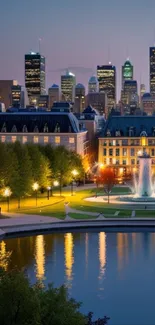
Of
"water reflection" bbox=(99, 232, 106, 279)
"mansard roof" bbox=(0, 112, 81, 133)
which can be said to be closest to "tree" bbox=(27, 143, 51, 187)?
"water reflection" bbox=(99, 232, 106, 279)

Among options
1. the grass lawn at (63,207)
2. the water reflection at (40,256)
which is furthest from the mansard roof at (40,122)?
the water reflection at (40,256)

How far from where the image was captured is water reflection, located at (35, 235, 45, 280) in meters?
47.9

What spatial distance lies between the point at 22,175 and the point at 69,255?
99.8 ft

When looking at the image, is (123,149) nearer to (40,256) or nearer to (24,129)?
(24,129)

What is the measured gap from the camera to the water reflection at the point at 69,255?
47941 mm

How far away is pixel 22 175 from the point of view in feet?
274

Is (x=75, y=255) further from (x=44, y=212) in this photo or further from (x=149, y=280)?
(x=44, y=212)

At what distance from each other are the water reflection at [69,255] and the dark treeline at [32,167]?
1693 centimetres

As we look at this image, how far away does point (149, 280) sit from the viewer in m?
46.6

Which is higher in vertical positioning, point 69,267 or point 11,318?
point 11,318

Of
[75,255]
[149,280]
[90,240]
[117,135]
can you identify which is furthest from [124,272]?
[117,135]

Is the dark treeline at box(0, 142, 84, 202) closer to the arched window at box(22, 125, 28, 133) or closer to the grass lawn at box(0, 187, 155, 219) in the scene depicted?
the grass lawn at box(0, 187, 155, 219)

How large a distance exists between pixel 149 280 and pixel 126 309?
269 inches

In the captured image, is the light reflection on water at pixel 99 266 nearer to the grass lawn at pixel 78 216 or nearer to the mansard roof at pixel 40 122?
the grass lawn at pixel 78 216
